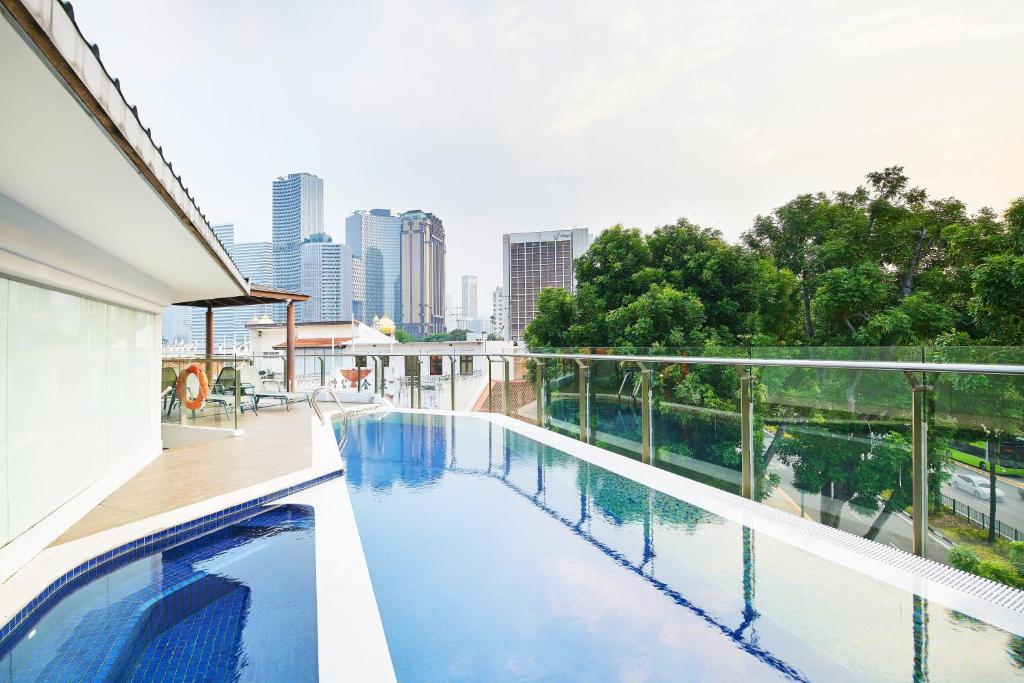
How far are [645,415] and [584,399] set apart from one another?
1.16m

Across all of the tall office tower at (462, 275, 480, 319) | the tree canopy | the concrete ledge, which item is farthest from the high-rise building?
the concrete ledge

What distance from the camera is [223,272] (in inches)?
223

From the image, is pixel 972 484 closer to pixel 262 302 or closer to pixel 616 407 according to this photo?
pixel 616 407

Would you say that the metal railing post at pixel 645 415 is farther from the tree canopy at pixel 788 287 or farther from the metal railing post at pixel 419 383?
the tree canopy at pixel 788 287

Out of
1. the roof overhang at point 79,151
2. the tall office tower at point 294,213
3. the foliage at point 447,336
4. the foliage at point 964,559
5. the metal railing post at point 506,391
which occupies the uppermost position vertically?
the tall office tower at point 294,213

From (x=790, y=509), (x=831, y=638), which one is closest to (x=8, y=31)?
(x=831, y=638)

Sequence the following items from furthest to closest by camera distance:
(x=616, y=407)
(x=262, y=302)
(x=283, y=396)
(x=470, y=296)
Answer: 1. (x=470, y=296)
2. (x=262, y=302)
3. (x=283, y=396)
4. (x=616, y=407)

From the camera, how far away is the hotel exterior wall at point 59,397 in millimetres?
3076

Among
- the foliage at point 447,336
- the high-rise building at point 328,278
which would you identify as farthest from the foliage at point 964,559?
the high-rise building at point 328,278

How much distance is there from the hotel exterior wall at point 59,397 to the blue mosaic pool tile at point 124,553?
Answer: 16.7 inches

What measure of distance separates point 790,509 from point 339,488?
148 inches

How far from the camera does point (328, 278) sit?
303 ft

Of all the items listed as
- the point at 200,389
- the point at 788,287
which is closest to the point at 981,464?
the point at 200,389

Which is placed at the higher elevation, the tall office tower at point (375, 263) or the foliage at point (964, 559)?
the tall office tower at point (375, 263)
